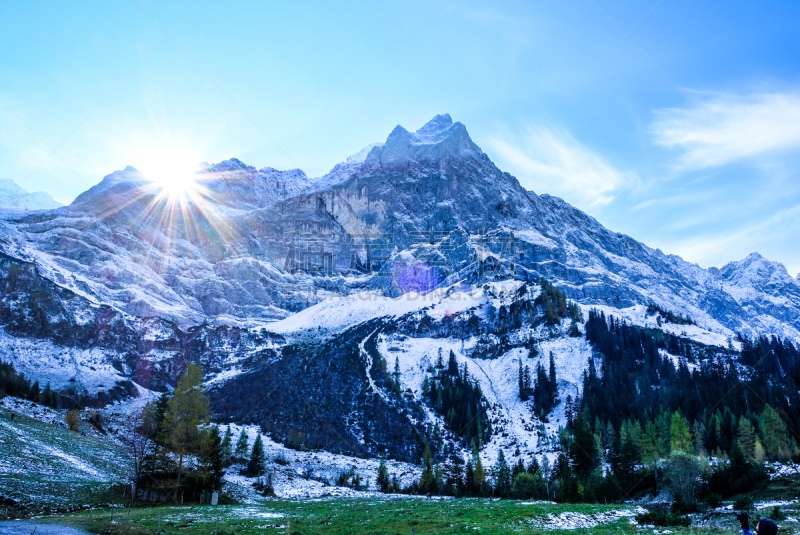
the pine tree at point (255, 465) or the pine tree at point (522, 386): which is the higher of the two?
the pine tree at point (522, 386)

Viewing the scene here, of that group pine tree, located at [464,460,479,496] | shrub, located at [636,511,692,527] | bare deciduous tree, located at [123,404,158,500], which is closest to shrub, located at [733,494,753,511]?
shrub, located at [636,511,692,527]

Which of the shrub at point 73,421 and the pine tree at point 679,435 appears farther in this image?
the pine tree at point 679,435

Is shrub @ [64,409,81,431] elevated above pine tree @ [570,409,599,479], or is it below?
above

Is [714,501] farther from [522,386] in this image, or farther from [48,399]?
[522,386]

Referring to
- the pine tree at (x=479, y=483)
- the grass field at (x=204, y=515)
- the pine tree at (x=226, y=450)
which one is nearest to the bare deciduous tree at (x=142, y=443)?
the grass field at (x=204, y=515)

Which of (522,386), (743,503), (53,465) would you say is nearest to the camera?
(743,503)

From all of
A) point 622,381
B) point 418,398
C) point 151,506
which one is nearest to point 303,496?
point 151,506

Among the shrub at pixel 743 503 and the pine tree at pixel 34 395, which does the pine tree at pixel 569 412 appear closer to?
the shrub at pixel 743 503

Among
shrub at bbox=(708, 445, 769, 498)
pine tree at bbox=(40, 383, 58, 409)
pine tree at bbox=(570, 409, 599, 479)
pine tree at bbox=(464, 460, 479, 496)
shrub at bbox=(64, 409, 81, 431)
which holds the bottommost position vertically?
pine tree at bbox=(464, 460, 479, 496)

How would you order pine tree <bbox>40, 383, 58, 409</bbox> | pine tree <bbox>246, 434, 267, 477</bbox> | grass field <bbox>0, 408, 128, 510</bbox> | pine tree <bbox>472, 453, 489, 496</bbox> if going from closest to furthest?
1. grass field <bbox>0, 408, 128, 510</bbox>
2. pine tree <bbox>472, 453, 489, 496</bbox>
3. pine tree <bbox>246, 434, 267, 477</bbox>
4. pine tree <bbox>40, 383, 58, 409</bbox>

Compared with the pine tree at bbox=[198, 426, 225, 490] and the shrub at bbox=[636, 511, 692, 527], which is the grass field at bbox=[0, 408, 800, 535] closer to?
the shrub at bbox=[636, 511, 692, 527]

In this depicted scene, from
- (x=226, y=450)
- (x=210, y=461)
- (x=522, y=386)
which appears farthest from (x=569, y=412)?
(x=210, y=461)

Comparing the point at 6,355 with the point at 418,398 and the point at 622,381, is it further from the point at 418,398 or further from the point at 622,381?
the point at 622,381

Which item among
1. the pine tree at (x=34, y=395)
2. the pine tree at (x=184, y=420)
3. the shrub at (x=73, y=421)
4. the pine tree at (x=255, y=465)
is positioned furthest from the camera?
the pine tree at (x=34, y=395)
